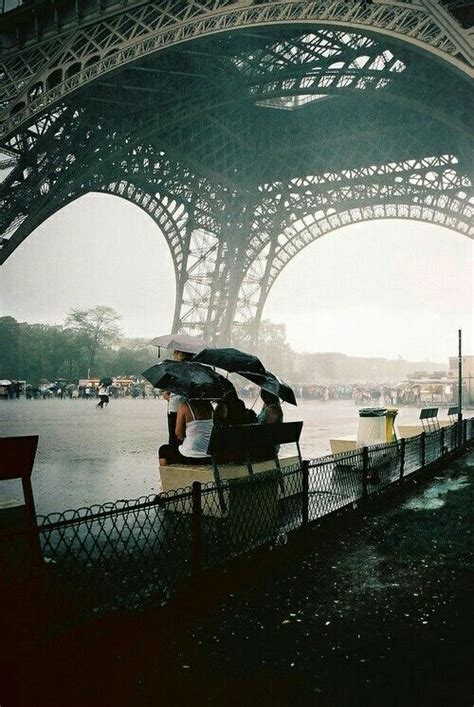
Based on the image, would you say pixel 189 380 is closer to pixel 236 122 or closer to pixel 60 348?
pixel 236 122

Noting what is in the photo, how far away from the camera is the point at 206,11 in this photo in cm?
1384

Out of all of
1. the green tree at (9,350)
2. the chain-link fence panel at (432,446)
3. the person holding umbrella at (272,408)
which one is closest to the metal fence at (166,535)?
the person holding umbrella at (272,408)

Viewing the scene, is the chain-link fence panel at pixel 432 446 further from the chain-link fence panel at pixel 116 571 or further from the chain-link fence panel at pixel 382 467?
the chain-link fence panel at pixel 116 571

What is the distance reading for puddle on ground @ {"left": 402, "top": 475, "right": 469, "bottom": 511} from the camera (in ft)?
21.8

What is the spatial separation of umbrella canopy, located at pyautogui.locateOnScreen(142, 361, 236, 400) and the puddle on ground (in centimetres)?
309

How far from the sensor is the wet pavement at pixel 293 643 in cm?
250

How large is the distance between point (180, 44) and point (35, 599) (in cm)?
1502

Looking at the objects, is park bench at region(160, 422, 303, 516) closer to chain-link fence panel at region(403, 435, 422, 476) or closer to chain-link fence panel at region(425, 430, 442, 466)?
chain-link fence panel at region(403, 435, 422, 476)

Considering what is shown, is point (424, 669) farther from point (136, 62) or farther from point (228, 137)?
point (228, 137)

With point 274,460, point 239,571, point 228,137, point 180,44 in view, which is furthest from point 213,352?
point 228,137

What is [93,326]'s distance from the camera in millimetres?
68188

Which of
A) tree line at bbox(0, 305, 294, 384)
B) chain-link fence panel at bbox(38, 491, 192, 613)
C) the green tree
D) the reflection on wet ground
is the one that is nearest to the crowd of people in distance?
the reflection on wet ground

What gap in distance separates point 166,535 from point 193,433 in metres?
2.24

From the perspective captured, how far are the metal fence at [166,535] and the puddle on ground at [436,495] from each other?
0.49 m
